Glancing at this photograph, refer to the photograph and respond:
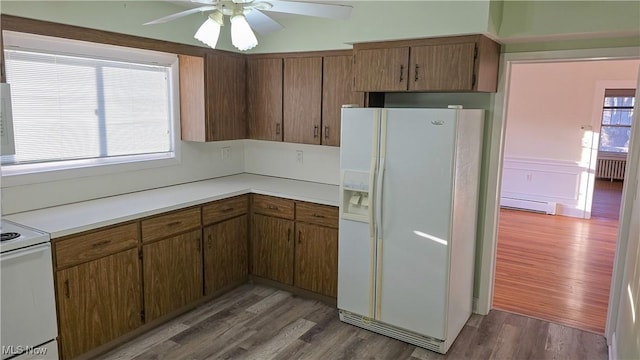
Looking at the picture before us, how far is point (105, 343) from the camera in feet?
9.43

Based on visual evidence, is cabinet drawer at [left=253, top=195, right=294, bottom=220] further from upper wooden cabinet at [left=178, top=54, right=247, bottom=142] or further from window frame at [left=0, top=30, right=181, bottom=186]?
window frame at [left=0, top=30, right=181, bottom=186]

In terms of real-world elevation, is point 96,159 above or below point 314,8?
below

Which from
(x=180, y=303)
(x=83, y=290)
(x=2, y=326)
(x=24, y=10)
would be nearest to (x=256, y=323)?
(x=180, y=303)

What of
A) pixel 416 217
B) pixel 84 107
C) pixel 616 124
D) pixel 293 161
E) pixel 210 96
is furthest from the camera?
pixel 616 124

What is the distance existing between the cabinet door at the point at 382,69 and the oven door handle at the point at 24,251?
2258mm

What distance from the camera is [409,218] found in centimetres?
296

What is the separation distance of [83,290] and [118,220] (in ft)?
1.51

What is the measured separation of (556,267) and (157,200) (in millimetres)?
3970

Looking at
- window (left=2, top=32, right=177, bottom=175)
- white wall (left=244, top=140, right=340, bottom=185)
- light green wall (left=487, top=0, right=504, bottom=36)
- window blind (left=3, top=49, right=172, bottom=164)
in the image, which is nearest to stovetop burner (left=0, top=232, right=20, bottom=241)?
window (left=2, top=32, right=177, bottom=175)

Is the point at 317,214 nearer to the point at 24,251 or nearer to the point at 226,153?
the point at 226,153

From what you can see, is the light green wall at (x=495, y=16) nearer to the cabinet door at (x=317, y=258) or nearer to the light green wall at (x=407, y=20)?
the light green wall at (x=407, y=20)

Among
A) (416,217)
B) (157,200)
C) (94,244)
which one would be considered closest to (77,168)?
(157,200)

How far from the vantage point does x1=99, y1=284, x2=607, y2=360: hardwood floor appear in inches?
117

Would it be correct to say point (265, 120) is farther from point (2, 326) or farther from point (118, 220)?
point (2, 326)
